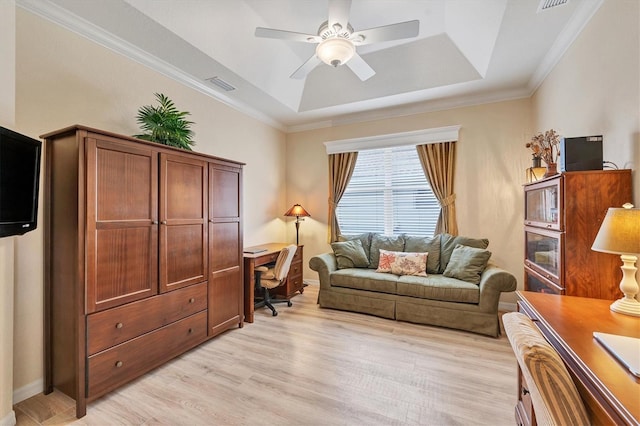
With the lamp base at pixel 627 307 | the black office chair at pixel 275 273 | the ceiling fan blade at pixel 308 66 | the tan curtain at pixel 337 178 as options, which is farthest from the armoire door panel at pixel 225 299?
the lamp base at pixel 627 307

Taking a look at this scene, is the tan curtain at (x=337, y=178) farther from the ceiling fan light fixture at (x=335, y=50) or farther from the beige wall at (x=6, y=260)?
the beige wall at (x=6, y=260)

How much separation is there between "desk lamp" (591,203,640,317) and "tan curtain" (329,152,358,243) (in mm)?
3504

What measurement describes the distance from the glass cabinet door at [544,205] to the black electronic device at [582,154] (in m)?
0.15

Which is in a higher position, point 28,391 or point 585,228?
point 585,228

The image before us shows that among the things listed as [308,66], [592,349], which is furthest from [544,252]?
[308,66]

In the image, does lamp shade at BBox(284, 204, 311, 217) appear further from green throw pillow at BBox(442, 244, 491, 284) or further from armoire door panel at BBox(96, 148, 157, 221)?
armoire door panel at BBox(96, 148, 157, 221)

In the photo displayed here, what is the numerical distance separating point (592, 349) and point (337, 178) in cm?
397

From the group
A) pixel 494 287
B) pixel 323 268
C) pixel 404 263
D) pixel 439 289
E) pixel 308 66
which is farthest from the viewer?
pixel 323 268

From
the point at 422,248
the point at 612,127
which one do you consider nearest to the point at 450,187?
the point at 422,248

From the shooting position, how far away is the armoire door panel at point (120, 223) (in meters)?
1.93

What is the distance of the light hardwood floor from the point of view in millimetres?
1863

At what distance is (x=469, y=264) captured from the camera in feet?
11.0

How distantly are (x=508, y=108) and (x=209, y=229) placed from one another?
13.3 feet

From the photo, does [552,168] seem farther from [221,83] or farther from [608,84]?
[221,83]
